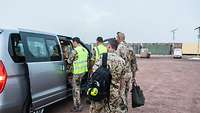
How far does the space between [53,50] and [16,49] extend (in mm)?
1460

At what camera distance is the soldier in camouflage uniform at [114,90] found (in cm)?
430

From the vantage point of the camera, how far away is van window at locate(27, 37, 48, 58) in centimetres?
540

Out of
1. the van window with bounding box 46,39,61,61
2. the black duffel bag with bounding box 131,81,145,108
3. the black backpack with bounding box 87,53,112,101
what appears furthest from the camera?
the van window with bounding box 46,39,61,61

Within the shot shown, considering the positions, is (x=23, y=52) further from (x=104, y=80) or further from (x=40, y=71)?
(x=104, y=80)

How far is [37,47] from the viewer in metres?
5.71

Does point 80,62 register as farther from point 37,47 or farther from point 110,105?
point 110,105

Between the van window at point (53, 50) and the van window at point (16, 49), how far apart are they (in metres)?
1.03

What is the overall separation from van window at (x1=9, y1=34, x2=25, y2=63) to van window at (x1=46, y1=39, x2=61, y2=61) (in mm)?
1028

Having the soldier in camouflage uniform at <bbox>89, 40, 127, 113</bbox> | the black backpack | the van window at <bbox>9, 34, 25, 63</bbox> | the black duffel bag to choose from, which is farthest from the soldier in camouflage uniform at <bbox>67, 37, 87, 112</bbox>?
the black backpack

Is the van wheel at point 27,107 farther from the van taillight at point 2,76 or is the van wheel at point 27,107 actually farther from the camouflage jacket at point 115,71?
the camouflage jacket at point 115,71

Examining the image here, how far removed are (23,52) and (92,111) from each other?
165 centimetres

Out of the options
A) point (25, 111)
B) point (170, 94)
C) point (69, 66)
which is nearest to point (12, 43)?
point (25, 111)

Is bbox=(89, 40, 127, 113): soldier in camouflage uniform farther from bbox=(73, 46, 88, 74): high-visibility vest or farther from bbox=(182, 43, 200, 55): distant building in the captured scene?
bbox=(182, 43, 200, 55): distant building

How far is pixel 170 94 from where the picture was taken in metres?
9.81
